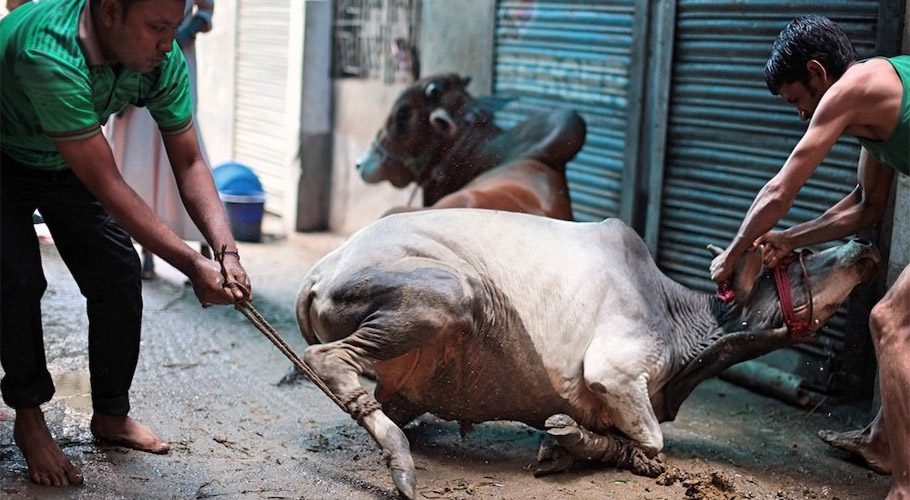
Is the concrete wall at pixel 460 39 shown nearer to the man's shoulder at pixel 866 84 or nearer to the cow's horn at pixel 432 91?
the cow's horn at pixel 432 91

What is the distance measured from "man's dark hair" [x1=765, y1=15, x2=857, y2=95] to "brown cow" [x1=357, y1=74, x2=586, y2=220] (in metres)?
2.19

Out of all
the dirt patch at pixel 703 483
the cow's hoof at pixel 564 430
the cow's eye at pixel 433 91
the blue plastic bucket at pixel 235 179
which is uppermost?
the cow's eye at pixel 433 91

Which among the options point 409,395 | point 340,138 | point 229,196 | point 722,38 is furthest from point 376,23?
point 409,395

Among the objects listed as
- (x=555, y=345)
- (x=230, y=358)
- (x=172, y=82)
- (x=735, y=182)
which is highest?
(x=172, y=82)

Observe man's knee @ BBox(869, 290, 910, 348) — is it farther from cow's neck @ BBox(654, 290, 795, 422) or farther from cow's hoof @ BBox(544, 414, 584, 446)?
cow's hoof @ BBox(544, 414, 584, 446)

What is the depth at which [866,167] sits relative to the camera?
4379 mm

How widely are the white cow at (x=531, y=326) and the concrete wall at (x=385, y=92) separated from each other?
12.8ft

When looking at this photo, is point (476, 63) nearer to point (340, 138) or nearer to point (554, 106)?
point (554, 106)

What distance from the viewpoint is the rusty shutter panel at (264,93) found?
1032cm

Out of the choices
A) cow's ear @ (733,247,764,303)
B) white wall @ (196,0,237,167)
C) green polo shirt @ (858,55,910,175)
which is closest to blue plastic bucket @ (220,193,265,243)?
Result: white wall @ (196,0,237,167)

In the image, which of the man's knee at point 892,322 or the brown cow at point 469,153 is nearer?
the man's knee at point 892,322

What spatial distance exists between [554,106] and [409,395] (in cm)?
358

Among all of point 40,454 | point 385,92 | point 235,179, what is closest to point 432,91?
point 385,92

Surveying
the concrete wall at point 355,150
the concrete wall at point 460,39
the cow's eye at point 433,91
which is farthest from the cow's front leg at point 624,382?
the concrete wall at point 355,150
